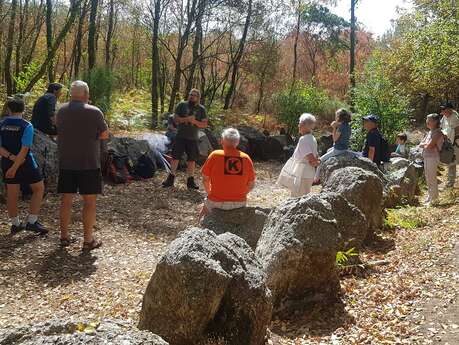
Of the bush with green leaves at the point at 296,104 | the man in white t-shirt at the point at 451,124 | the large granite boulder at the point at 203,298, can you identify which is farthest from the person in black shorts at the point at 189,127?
the bush with green leaves at the point at 296,104

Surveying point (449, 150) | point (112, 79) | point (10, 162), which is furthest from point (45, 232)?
point (112, 79)

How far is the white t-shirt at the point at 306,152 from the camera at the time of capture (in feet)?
19.5

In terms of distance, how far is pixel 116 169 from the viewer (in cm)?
941

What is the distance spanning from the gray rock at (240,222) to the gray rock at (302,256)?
81 cm

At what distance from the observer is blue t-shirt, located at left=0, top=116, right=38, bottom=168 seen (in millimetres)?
5699

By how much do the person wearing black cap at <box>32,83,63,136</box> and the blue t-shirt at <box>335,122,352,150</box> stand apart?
15.1ft

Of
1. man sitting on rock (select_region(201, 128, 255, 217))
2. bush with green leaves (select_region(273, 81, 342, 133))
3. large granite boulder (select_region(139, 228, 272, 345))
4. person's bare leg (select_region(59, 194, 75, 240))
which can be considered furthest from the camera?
bush with green leaves (select_region(273, 81, 342, 133))

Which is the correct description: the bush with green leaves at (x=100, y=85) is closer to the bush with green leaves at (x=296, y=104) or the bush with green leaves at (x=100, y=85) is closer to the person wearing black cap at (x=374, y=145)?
the bush with green leaves at (x=296, y=104)

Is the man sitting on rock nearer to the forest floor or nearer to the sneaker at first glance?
the forest floor

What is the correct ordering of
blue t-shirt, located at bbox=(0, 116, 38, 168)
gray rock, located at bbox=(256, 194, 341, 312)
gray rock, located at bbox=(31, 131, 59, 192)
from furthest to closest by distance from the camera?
gray rock, located at bbox=(31, 131, 59, 192)
blue t-shirt, located at bbox=(0, 116, 38, 168)
gray rock, located at bbox=(256, 194, 341, 312)

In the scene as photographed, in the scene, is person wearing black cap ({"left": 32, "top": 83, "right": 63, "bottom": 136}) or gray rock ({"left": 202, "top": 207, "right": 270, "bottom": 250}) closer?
gray rock ({"left": 202, "top": 207, "right": 270, "bottom": 250})

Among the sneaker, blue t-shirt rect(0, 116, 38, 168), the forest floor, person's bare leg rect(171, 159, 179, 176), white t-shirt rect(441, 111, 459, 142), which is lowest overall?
the forest floor

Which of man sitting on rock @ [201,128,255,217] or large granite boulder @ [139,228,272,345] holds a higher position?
man sitting on rock @ [201,128,255,217]

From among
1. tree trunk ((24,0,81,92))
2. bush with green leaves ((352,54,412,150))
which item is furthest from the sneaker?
bush with green leaves ((352,54,412,150))
